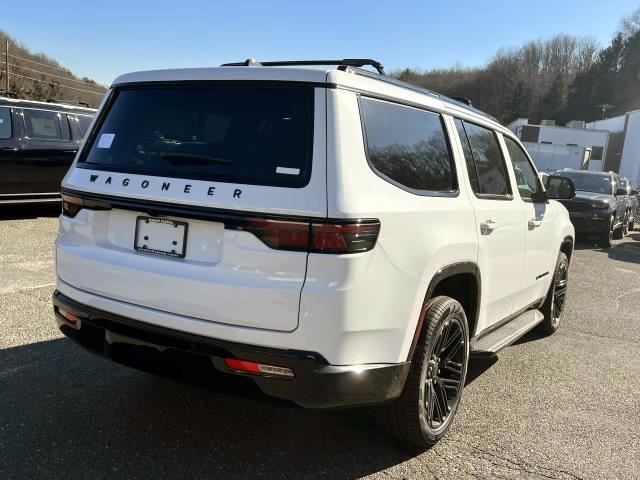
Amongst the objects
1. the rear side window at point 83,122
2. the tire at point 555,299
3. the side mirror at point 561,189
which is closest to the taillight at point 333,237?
the side mirror at point 561,189

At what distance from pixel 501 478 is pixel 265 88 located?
90.0 inches

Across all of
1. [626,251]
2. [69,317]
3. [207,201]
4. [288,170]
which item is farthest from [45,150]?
[626,251]

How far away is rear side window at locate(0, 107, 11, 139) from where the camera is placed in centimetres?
948

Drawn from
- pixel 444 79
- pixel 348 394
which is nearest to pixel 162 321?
pixel 348 394

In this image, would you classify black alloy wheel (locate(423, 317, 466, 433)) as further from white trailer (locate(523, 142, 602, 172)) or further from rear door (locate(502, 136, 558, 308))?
white trailer (locate(523, 142, 602, 172))

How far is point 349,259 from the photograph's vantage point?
7.78 feet

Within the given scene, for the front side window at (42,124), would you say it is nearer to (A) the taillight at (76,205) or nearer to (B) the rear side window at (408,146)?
(A) the taillight at (76,205)

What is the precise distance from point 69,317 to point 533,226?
3365 millimetres

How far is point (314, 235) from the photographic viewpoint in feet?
7.75

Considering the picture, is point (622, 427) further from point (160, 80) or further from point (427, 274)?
point (160, 80)

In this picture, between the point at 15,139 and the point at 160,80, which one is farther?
the point at 15,139

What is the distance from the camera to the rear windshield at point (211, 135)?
2514 mm

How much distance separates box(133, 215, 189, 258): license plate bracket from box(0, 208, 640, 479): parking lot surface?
26.0 inches

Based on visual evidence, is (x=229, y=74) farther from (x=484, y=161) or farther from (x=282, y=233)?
(x=484, y=161)
